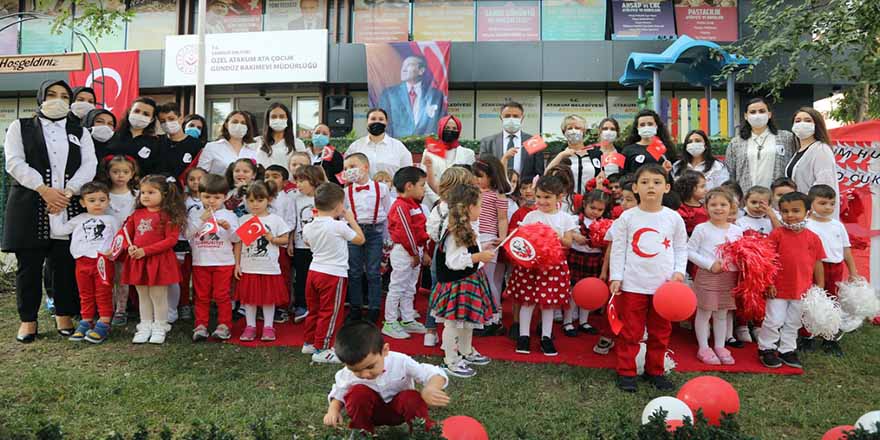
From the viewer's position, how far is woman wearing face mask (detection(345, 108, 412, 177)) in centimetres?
585

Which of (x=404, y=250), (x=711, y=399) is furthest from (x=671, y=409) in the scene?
(x=404, y=250)

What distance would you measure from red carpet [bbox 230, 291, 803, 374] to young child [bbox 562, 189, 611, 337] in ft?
0.46

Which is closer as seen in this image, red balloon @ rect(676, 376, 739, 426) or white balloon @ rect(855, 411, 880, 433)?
white balloon @ rect(855, 411, 880, 433)

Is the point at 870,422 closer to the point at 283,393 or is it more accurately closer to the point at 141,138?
the point at 283,393

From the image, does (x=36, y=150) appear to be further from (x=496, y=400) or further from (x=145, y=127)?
(x=496, y=400)

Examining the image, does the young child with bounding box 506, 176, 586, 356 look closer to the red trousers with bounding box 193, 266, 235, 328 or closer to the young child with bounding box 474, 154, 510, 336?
the young child with bounding box 474, 154, 510, 336

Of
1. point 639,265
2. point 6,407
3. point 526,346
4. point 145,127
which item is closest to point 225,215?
point 145,127

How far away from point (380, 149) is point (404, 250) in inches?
51.6

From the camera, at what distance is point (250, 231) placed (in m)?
4.83

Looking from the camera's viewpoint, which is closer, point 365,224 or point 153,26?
point 365,224

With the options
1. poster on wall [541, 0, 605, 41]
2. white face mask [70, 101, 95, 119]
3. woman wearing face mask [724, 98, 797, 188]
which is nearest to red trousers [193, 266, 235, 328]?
white face mask [70, 101, 95, 119]

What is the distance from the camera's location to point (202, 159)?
568 centimetres

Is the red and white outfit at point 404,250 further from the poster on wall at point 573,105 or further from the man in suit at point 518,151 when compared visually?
the poster on wall at point 573,105

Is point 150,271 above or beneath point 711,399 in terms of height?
above
